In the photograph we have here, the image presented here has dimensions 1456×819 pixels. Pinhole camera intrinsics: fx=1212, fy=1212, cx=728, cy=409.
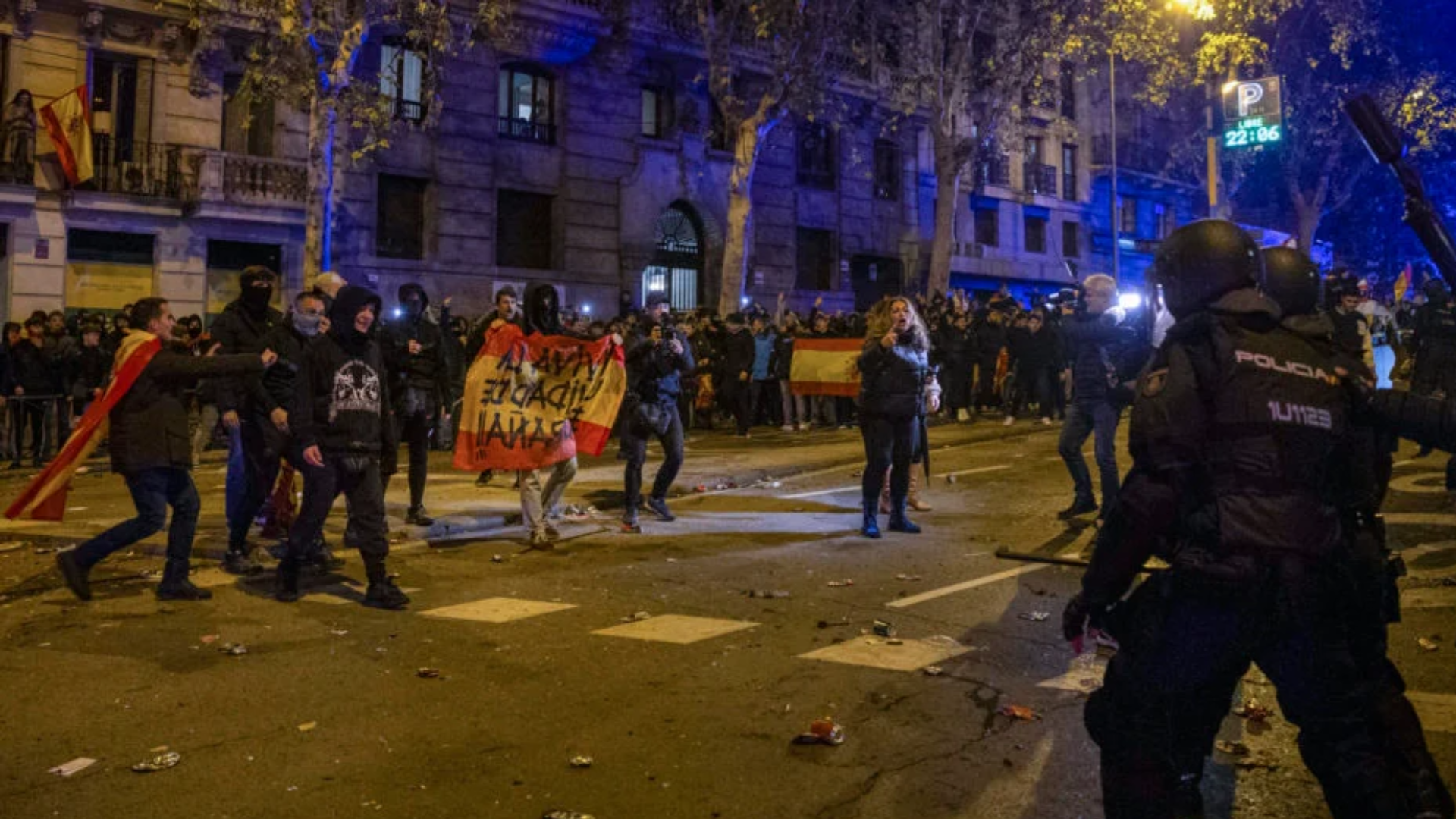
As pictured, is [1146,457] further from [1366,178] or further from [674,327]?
[1366,178]

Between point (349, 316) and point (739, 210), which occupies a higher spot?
point (739, 210)

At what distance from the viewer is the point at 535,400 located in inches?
391

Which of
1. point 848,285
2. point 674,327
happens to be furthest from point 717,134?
point 674,327

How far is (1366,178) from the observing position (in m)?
44.2

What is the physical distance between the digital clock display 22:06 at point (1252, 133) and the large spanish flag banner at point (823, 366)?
6.37 metres

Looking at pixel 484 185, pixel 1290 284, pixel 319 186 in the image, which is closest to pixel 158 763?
pixel 1290 284

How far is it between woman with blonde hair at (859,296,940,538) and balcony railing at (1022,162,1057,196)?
3606 cm

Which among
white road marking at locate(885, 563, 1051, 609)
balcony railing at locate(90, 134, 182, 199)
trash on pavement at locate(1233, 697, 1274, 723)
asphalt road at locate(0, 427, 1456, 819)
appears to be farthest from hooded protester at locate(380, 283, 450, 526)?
balcony railing at locate(90, 134, 182, 199)

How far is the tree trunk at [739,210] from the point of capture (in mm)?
27281

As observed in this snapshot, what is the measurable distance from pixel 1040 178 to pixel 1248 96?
28707 millimetres

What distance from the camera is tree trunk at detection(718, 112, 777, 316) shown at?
27281 millimetres

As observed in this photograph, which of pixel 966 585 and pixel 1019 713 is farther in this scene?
pixel 966 585

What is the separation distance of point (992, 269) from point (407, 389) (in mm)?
34223

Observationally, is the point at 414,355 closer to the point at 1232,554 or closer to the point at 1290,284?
the point at 1290,284
